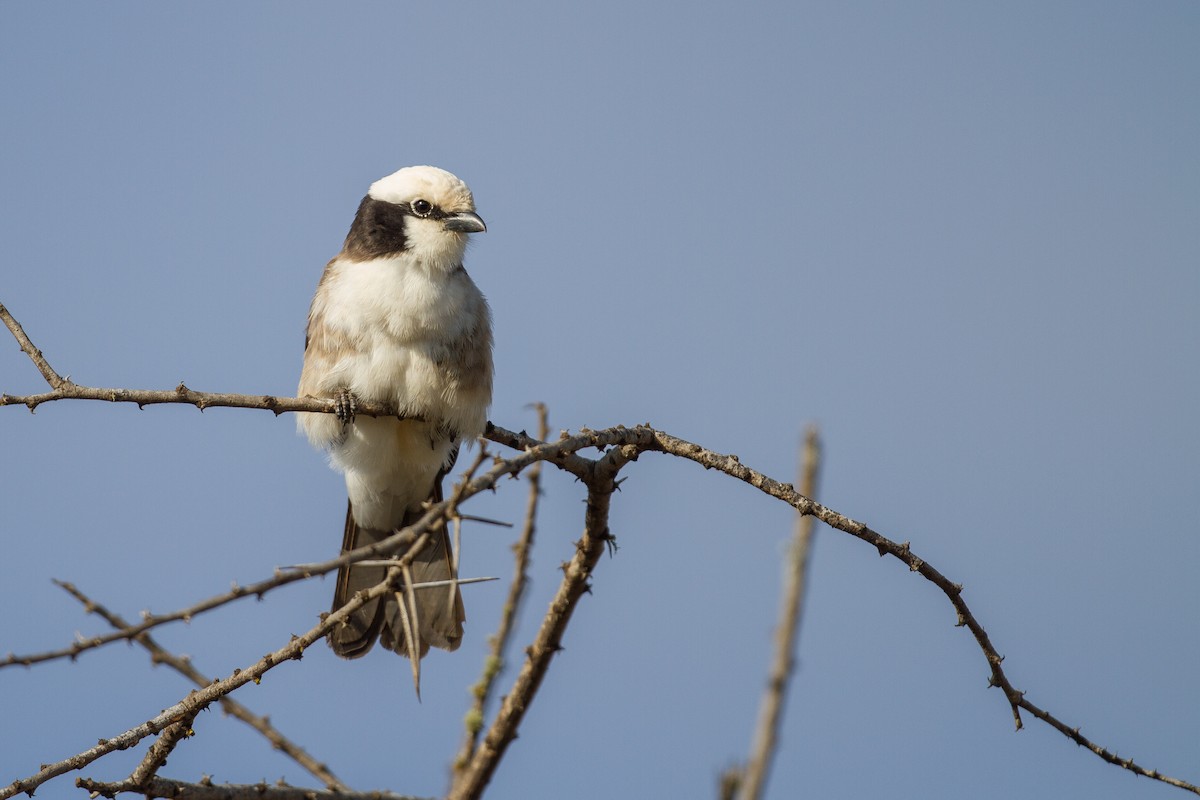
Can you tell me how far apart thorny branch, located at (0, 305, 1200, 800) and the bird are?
1181 mm

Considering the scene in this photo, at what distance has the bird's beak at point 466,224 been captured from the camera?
6.00 metres

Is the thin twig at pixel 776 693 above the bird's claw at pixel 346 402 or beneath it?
beneath

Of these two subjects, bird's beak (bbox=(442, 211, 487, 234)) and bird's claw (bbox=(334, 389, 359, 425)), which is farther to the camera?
bird's beak (bbox=(442, 211, 487, 234))

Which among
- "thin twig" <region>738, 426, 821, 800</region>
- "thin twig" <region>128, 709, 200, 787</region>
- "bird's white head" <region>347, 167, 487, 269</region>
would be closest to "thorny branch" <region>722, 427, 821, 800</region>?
"thin twig" <region>738, 426, 821, 800</region>

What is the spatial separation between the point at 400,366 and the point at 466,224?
823mm

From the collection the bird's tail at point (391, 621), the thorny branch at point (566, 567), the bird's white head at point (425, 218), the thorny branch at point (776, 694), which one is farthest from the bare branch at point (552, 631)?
the bird's white head at point (425, 218)

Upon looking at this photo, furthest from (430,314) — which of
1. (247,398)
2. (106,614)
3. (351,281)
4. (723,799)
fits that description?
(723,799)

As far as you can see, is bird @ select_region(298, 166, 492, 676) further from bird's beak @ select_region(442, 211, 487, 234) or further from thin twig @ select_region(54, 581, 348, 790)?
thin twig @ select_region(54, 581, 348, 790)

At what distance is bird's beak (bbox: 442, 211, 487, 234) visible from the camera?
6.00 metres

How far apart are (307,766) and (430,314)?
8.52 feet

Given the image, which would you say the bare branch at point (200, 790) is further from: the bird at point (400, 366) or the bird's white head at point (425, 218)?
the bird's white head at point (425, 218)

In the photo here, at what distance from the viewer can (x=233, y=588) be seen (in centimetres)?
227

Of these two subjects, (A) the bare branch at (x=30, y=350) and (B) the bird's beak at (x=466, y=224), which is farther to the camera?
(B) the bird's beak at (x=466, y=224)

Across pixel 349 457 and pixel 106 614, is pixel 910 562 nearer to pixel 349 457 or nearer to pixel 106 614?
pixel 106 614
